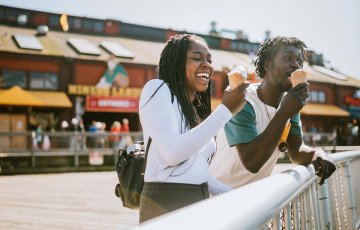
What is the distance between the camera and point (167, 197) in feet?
5.57

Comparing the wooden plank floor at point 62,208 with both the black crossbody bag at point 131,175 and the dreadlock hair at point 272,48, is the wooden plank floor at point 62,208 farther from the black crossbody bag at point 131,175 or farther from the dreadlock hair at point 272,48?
the black crossbody bag at point 131,175

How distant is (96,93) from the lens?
2430 cm

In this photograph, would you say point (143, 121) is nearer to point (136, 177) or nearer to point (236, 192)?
point (136, 177)

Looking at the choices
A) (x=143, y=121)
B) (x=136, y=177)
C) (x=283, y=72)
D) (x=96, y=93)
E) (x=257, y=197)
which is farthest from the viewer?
(x=96, y=93)

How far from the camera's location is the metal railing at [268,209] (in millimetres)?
713

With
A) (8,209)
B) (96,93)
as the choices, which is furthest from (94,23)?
(8,209)

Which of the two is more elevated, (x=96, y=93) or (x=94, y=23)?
(x=94, y=23)

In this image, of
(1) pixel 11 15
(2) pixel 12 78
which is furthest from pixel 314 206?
(1) pixel 11 15

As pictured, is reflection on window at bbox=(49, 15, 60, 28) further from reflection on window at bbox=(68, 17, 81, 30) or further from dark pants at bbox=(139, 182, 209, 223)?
dark pants at bbox=(139, 182, 209, 223)

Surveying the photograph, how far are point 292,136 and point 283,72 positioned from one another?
44 centimetres

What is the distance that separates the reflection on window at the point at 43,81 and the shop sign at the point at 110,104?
87.1 inches

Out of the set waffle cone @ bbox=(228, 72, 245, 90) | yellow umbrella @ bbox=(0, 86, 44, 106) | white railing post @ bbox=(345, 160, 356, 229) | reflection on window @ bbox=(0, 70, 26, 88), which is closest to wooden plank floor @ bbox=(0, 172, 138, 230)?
white railing post @ bbox=(345, 160, 356, 229)

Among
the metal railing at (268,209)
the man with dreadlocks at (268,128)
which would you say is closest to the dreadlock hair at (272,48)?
the man with dreadlocks at (268,128)

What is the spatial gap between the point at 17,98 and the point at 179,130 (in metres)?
21.2
